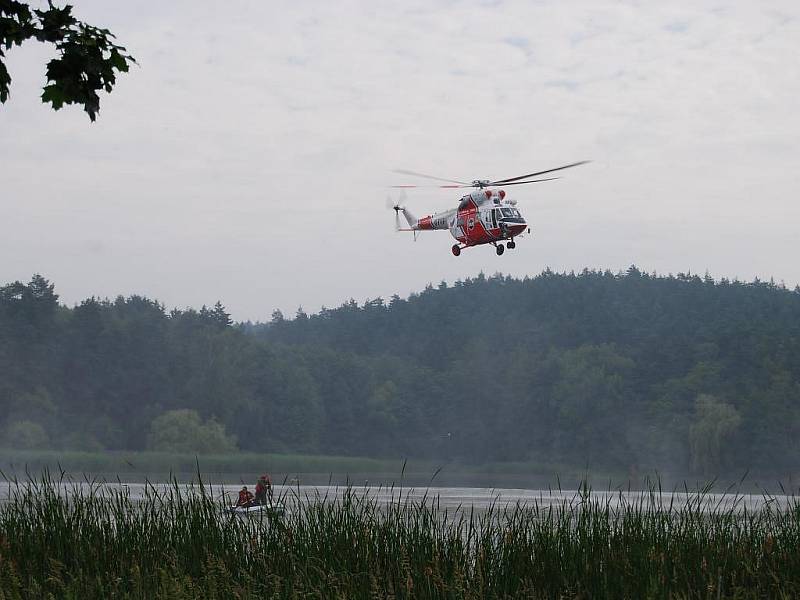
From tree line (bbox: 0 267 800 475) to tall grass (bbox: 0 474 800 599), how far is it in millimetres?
105768

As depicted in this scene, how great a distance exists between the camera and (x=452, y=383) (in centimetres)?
15862

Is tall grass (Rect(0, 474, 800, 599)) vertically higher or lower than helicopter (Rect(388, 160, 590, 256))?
lower

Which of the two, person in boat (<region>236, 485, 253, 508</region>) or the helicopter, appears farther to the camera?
the helicopter

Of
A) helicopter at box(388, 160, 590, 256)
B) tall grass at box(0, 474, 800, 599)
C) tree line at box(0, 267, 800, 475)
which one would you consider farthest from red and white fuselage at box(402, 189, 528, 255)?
tree line at box(0, 267, 800, 475)

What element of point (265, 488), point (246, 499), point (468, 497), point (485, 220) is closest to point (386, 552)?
point (265, 488)

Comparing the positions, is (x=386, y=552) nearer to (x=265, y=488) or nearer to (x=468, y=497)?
(x=265, y=488)

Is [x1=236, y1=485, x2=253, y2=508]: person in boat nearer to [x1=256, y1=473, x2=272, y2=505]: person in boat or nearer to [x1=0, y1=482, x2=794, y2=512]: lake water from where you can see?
[x1=256, y1=473, x2=272, y2=505]: person in boat

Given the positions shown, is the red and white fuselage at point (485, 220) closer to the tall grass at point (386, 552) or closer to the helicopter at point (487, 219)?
the helicopter at point (487, 219)

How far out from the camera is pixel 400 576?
453 inches

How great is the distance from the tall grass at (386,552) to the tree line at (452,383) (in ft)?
347

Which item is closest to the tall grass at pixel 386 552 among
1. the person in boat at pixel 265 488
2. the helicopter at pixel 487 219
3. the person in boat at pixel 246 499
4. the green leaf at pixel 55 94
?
the person in boat at pixel 265 488

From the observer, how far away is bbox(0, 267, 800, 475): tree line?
127 metres

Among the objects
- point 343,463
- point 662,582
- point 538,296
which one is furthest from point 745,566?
point 538,296

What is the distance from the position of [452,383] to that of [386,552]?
147m
